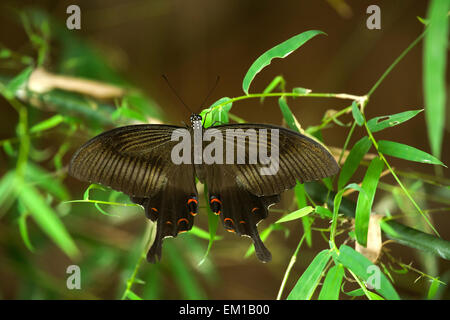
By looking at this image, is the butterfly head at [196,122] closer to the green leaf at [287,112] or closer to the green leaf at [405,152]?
the green leaf at [287,112]

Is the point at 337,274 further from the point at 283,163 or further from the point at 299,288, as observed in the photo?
the point at 283,163

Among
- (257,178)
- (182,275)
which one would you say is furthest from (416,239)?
(182,275)

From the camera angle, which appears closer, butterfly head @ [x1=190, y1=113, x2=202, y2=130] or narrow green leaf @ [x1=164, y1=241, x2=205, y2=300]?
butterfly head @ [x1=190, y1=113, x2=202, y2=130]

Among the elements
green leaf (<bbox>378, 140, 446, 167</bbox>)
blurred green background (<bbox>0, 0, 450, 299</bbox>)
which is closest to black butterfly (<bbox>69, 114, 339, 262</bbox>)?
green leaf (<bbox>378, 140, 446, 167</bbox>)

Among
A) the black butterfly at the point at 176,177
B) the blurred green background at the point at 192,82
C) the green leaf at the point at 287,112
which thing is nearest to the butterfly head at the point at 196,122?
the black butterfly at the point at 176,177

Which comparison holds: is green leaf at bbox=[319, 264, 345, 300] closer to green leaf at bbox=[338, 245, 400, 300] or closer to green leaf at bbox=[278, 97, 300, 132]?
green leaf at bbox=[338, 245, 400, 300]

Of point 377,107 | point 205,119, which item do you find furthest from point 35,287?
point 377,107
